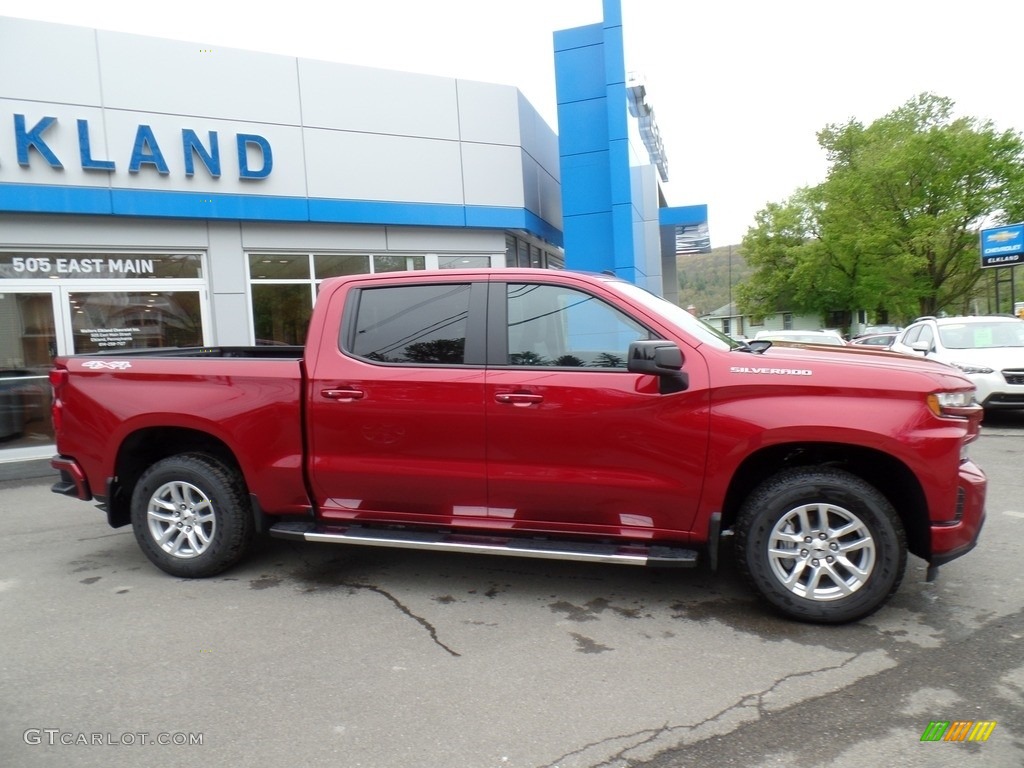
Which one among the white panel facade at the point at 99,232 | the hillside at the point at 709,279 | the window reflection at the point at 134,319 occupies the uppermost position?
the hillside at the point at 709,279

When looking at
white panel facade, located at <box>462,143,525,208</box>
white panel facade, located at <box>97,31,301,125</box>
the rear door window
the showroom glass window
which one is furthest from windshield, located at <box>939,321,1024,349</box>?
white panel facade, located at <box>97,31,301,125</box>

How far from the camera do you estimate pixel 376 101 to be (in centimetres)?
1213

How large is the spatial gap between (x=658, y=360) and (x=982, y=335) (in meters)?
9.56

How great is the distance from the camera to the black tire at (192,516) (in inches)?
178

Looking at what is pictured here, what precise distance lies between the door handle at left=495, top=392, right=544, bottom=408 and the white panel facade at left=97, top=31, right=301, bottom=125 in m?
9.35

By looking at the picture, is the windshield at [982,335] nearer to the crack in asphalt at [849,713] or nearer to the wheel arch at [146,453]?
the crack in asphalt at [849,713]

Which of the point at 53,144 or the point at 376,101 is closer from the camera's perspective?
the point at 53,144

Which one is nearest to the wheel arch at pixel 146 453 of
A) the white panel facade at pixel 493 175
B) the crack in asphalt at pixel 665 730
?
the crack in asphalt at pixel 665 730

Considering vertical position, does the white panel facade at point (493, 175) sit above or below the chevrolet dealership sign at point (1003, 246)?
above

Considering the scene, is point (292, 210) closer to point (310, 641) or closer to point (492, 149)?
point (492, 149)

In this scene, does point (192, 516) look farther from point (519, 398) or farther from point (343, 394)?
point (519, 398)

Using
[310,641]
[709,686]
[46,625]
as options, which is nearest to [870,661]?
[709,686]

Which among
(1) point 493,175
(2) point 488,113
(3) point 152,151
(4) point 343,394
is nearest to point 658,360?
(4) point 343,394

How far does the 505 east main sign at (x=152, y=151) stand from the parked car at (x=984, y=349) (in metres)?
10.8
